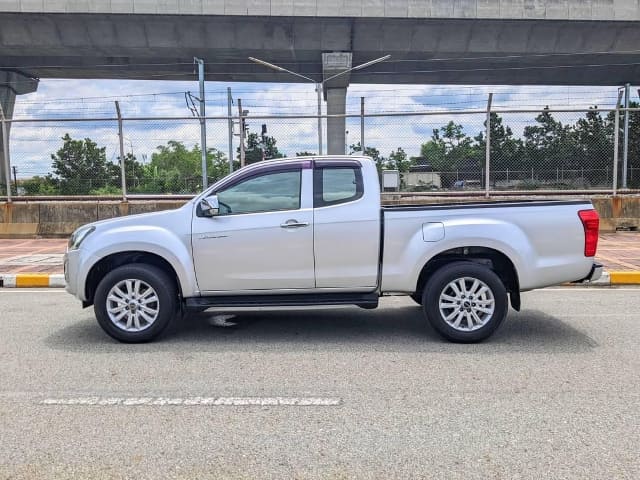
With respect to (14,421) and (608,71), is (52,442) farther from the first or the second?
(608,71)

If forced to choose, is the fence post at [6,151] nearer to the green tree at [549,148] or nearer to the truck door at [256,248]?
Answer: the truck door at [256,248]

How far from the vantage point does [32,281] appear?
8953mm

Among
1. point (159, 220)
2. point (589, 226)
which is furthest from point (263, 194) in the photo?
point (589, 226)

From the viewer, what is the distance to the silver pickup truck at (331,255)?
218 inches

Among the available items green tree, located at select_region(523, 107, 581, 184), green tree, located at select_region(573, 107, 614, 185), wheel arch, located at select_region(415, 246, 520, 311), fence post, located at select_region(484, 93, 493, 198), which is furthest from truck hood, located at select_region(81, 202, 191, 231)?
green tree, located at select_region(573, 107, 614, 185)

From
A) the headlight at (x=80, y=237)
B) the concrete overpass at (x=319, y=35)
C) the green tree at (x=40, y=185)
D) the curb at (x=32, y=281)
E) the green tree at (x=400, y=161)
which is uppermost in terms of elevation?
the concrete overpass at (x=319, y=35)

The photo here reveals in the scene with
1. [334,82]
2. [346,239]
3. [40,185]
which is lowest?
[346,239]

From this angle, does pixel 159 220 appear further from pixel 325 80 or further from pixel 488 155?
pixel 325 80

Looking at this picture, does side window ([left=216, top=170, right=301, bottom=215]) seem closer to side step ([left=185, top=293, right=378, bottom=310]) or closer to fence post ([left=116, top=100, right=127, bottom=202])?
side step ([left=185, top=293, right=378, bottom=310])

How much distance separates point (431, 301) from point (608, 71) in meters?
31.9

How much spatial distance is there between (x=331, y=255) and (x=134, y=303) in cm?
200

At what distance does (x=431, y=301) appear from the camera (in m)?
5.50

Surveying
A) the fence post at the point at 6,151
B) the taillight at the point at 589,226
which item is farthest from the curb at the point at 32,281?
the taillight at the point at 589,226

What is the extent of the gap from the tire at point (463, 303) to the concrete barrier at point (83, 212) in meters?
7.75
